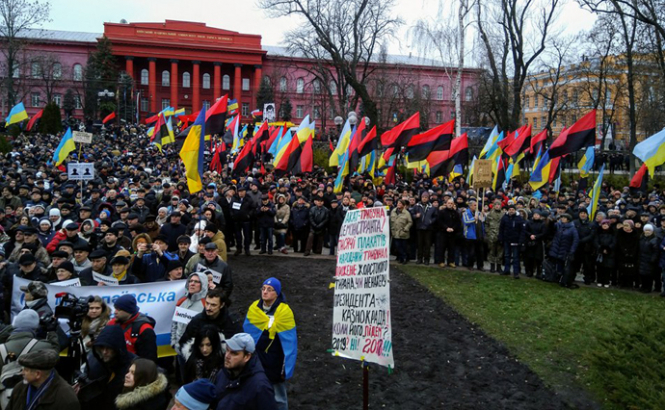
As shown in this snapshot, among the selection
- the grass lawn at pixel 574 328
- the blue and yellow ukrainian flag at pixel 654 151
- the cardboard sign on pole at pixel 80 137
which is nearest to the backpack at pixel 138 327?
the grass lawn at pixel 574 328

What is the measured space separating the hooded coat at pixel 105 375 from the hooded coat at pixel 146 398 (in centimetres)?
68

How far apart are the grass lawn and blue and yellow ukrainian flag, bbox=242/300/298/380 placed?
11.0 feet

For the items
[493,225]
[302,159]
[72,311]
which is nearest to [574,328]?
[493,225]

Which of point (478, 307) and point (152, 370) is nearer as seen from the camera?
point (152, 370)

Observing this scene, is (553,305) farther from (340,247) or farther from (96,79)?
(96,79)

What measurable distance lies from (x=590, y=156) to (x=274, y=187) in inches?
422

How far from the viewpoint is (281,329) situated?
5273 mm

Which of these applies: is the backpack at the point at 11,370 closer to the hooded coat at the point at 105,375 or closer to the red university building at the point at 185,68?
the hooded coat at the point at 105,375

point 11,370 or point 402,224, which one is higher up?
point 402,224

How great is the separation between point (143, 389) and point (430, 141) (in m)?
12.0

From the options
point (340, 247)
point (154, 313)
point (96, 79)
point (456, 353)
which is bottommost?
point (456, 353)

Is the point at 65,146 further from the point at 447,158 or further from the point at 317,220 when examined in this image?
the point at 447,158

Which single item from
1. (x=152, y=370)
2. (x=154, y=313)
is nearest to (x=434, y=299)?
(x=154, y=313)

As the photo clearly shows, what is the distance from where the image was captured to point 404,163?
98.1 feet
